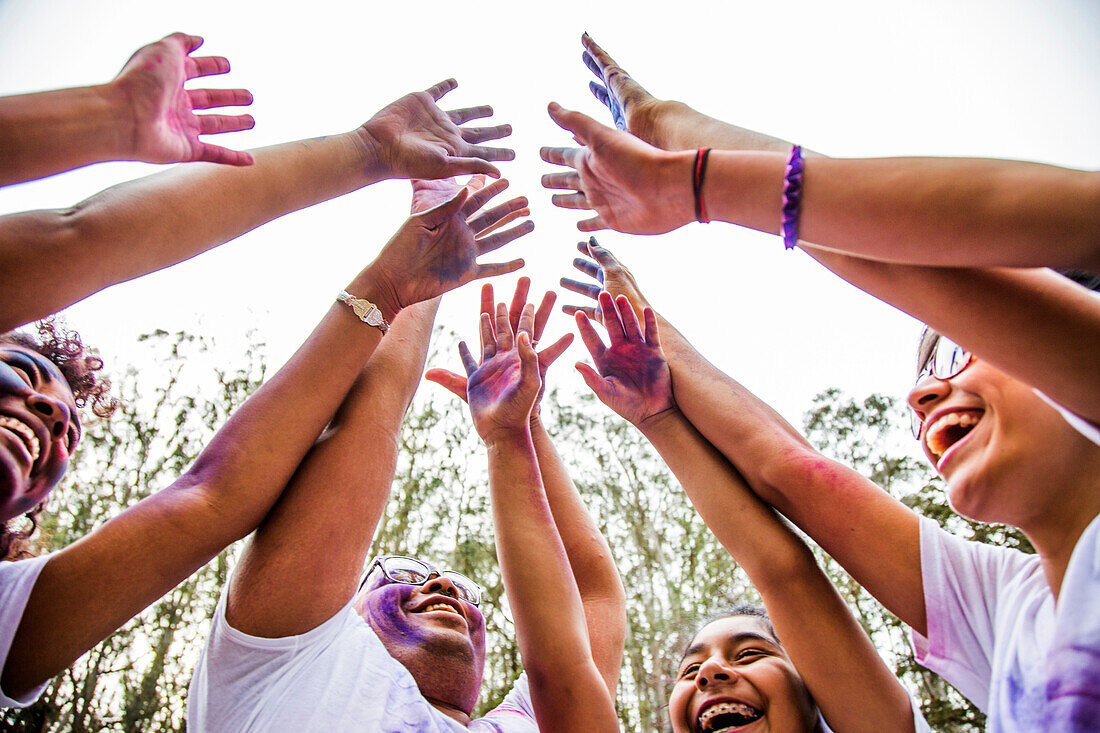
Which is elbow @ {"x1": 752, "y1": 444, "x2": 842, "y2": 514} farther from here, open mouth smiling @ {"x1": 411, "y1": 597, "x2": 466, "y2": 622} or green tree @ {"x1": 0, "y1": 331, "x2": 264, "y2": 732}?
green tree @ {"x1": 0, "y1": 331, "x2": 264, "y2": 732}

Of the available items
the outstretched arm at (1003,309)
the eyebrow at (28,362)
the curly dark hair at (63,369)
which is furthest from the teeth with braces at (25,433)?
the outstretched arm at (1003,309)

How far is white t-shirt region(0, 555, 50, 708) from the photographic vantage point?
1479 millimetres

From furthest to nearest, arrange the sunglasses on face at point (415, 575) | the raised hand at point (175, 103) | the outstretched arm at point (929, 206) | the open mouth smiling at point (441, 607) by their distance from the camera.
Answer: the sunglasses on face at point (415, 575)
the open mouth smiling at point (441, 607)
the raised hand at point (175, 103)
the outstretched arm at point (929, 206)

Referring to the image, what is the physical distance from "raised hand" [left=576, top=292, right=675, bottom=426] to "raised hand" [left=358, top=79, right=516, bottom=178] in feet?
2.45

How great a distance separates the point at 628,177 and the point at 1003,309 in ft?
2.97

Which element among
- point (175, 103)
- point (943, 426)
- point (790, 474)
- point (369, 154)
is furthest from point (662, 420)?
point (175, 103)

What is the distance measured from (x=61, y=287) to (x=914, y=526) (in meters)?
2.35

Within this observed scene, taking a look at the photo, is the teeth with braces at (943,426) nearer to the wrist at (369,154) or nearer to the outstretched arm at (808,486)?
the outstretched arm at (808,486)

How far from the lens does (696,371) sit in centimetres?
270

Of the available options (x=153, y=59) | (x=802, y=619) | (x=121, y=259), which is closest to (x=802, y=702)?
(x=802, y=619)

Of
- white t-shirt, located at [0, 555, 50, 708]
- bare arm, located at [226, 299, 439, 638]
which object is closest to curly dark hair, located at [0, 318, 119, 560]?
white t-shirt, located at [0, 555, 50, 708]

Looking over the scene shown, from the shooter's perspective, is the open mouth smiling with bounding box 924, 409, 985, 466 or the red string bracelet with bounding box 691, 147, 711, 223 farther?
the open mouth smiling with bounding box 924, 409, 985, 466

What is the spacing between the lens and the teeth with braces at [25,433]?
183 cm

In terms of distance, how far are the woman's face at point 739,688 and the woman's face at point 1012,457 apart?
1130 mm
